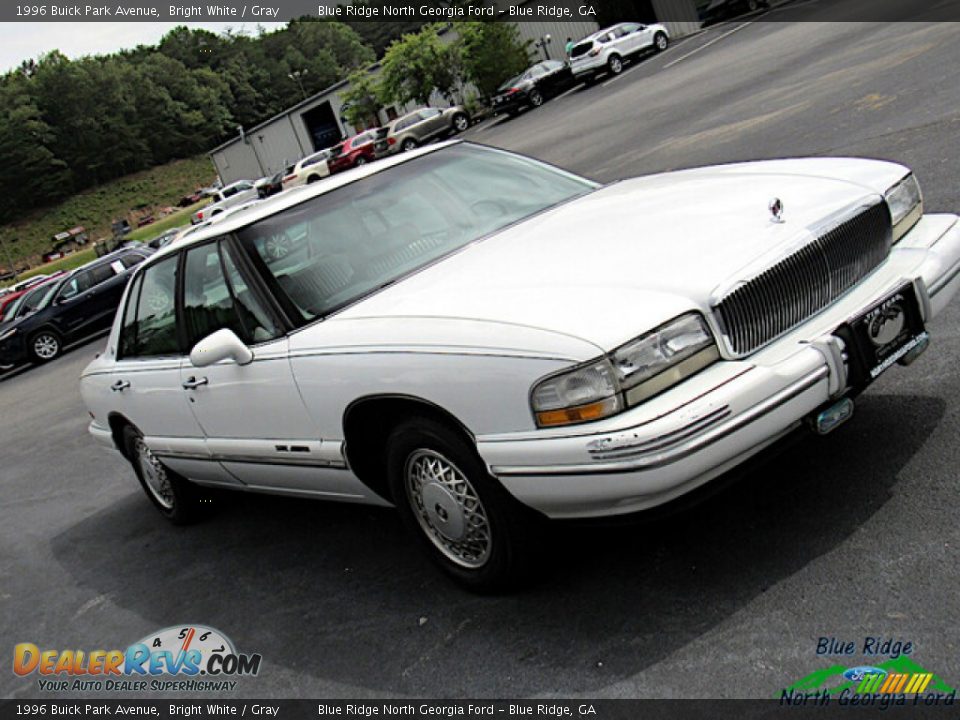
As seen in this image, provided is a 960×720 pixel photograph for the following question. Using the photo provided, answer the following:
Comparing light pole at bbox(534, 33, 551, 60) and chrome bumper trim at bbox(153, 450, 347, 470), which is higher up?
light pole at bbox(534, 33, 551, 60)

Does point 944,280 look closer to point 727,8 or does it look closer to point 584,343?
point 584,343

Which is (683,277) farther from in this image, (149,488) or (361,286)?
(149,488)

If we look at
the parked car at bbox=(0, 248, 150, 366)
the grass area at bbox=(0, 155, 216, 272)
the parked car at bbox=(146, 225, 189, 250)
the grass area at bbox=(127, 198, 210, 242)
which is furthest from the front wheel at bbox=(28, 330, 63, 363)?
the grass area at bbox=(0, 155, 216, 272)

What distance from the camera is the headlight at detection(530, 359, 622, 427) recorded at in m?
2.97

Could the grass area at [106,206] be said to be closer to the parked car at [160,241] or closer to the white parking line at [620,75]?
the parked car at [160,241]

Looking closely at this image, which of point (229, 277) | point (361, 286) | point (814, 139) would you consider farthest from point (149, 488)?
point (814, 139)

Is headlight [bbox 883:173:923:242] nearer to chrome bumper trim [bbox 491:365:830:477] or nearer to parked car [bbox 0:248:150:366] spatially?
chrome bumper trim [bbox 491:365:830:477]

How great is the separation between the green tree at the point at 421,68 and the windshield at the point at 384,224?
42422 millimetres

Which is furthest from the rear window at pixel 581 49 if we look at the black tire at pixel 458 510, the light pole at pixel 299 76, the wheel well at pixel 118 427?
the light pole at pixel 299 76

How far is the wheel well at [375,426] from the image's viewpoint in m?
3.47

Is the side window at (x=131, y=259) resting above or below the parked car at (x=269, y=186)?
above

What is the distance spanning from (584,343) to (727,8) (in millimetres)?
39689

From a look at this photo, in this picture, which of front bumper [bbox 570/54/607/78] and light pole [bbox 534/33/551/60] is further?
light pole [bbox 534/33/551/60]

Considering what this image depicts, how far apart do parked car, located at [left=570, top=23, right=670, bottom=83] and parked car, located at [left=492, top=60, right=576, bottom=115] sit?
74 cm
